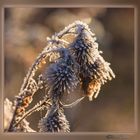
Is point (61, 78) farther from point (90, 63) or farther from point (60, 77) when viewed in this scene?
point (90, 63)

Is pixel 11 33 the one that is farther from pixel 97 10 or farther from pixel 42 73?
pixel 97 10

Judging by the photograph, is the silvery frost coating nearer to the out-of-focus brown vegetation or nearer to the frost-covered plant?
the frost-covered plant

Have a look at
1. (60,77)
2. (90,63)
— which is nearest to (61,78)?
(60,77)

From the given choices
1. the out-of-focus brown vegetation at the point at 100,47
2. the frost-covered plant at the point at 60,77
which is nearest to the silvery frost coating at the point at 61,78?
the frost-covered plant at the point at 60,77

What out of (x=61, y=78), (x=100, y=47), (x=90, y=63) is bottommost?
(x=61, y=78)

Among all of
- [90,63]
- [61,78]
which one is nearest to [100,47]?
[90,63]

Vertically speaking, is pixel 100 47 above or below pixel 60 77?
above

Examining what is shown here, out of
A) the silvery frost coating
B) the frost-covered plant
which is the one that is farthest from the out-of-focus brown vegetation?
the silvery frost coating
